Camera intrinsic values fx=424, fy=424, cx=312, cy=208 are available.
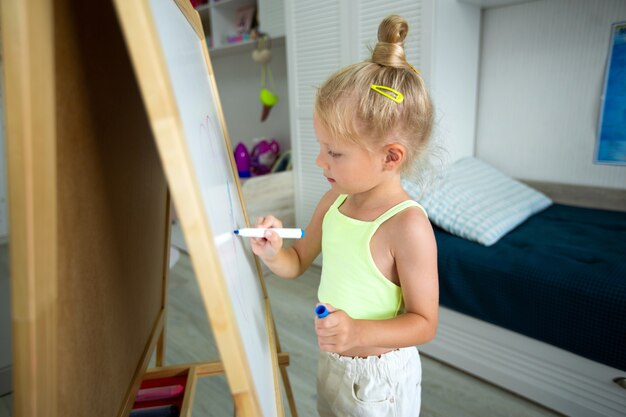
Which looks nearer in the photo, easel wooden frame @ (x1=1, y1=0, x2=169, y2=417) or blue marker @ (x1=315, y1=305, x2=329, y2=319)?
easel wooden frame @ (x1=1, y1=0, x2=169, y2=417)

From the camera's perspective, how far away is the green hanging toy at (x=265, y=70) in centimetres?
283

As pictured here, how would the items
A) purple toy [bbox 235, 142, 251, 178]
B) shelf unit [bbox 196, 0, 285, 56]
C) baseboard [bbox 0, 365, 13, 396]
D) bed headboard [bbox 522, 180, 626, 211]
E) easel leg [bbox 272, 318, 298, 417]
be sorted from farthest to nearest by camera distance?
1. purple toy [bbox 235, 142, 251, 178]
2. shelf unit [bbox 196, 0, 285, 56]
3. bed headboard [bbox 522, 180, 626, 211]
4. baseboard [bbox 0, 365, 13, 396]
5. easel leg [bbox 272, 318, 298, 417]

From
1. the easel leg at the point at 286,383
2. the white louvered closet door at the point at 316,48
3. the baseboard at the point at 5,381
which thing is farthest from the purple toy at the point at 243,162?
the easel leg at the point at 286,383

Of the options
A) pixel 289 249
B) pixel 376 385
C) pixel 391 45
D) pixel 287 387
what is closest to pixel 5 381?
pixel 287 387

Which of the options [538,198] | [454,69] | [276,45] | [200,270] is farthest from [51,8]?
[276,45]

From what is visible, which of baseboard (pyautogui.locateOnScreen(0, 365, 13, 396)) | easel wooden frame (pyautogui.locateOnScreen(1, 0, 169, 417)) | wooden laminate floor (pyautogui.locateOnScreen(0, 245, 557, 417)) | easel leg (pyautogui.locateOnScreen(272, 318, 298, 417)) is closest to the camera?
easel wooden frame (pyautogui.locateOnScreen(1, 0, 169, 417))

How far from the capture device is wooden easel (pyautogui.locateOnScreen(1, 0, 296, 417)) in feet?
1.17

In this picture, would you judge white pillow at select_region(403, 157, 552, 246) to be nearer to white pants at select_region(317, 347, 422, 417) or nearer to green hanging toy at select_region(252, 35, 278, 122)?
white pants at select_region(317, 347, 422, 417)

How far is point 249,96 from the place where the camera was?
346 cm

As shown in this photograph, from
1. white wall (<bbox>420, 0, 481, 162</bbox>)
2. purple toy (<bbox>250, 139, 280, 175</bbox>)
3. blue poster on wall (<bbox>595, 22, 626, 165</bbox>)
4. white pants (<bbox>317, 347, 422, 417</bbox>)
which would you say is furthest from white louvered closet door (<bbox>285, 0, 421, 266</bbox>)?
white pants (<bbox>317, 347, 422, 417</bbox>)

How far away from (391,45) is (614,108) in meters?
1.61

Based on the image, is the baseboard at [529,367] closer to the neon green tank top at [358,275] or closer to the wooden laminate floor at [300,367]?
the wooden laminate floor at [300,367]

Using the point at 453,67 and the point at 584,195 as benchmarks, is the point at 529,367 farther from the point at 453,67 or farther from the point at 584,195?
the point at 453,67

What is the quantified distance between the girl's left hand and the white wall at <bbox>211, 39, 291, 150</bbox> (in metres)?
2.69
